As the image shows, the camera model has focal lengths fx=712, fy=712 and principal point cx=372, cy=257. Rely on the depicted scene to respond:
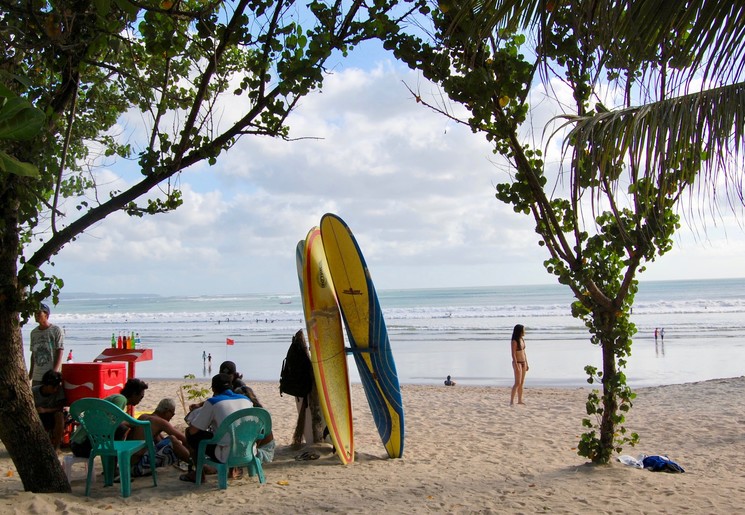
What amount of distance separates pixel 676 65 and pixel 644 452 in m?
5.52

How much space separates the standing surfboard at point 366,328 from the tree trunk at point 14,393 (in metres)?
2.84

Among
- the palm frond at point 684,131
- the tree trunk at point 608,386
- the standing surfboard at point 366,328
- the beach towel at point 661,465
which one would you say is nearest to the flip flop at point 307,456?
Answer: the standing surfboard at point 366,328

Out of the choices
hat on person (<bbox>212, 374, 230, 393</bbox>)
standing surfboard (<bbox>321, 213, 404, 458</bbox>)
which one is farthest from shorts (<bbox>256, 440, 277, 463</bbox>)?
standing surfboard (<bbox>321, 213, 404, 458</bbox>)

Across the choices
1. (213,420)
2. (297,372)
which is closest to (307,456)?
(297,372)

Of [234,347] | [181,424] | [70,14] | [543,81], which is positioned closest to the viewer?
[543,81]

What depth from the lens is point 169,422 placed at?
603 cm

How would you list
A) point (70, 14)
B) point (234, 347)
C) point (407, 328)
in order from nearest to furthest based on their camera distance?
point (70, 14)
point (234, 347)
point (407, 328)

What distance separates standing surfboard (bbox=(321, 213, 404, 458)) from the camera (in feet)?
22.4

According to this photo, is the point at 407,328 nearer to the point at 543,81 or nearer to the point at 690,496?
the point at 690,496

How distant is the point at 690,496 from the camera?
202 inches

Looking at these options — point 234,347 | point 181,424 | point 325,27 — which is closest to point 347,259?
point 325,27

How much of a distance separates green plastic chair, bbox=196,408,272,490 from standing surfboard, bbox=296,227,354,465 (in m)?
0.92

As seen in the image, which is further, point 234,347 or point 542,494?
point 234,347

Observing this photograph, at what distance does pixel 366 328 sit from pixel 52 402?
306cm
